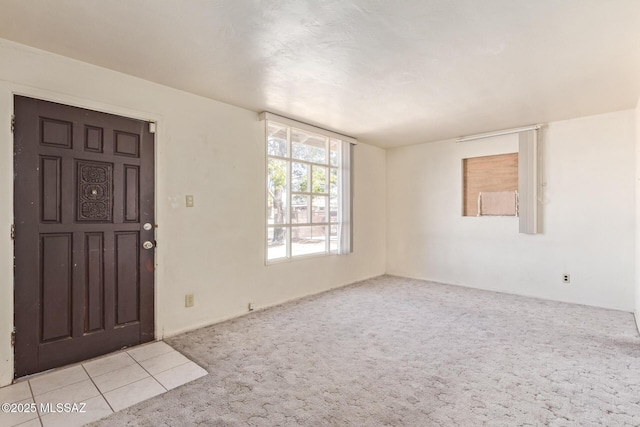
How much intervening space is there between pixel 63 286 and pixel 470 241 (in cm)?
515

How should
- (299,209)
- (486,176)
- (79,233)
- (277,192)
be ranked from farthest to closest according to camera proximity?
(486,176) → (299,209) → (277,192) → (79,233)

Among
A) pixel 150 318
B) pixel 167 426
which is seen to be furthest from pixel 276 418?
pixel 150 318

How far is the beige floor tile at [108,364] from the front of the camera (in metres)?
2.44

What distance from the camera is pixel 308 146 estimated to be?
4.63 m

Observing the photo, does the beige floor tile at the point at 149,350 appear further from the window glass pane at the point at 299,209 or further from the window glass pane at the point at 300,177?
the window glass pane at the point at 300,177

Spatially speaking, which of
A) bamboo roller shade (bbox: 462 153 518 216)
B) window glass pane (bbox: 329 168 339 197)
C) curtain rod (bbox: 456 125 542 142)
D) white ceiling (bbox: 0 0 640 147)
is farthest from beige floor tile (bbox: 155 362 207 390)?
curtain rod (bbox: 456 125 542 142)

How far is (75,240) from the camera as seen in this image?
8.36 ft

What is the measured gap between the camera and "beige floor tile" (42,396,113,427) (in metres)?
1.85

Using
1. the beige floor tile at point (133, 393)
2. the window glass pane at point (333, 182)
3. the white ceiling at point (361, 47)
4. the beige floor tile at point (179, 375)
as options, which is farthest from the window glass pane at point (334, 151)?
the beige floor tile at point (133, 393)

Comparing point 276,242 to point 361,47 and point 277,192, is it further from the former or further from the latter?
point 361,47

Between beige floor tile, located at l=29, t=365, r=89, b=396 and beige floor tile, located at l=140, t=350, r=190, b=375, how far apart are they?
0.40m

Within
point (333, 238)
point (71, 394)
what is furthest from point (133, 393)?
point (333, 238)

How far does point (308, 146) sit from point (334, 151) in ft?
2.06

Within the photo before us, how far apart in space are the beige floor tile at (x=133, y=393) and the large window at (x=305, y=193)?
1984 millimetres
